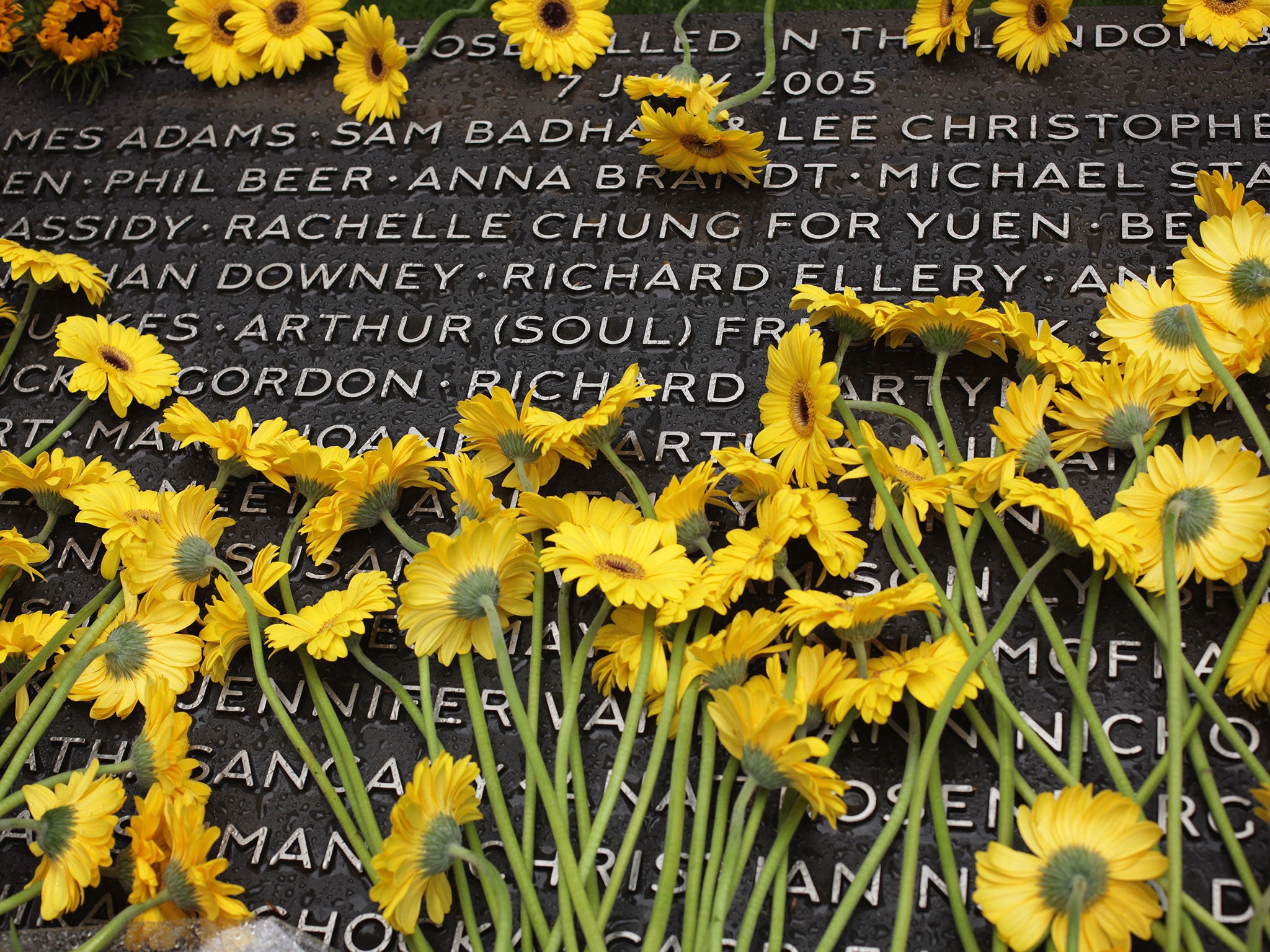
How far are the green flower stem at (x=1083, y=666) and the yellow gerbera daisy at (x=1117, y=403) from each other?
14 cm

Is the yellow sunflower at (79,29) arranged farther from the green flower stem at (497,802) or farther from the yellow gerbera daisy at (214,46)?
the green flower stem at (497,802)

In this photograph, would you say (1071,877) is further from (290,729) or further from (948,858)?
(290,729)

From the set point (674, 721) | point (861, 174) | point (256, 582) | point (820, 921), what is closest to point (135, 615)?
point (256, 582)

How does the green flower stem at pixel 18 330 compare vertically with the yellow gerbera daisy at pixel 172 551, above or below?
above

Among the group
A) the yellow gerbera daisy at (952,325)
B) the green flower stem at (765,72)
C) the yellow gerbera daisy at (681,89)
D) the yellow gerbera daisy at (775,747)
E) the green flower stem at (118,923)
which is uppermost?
the green flower stem at (765,72)

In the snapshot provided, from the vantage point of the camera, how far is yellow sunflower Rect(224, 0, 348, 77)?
1556 millimetres

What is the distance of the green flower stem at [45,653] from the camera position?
114 centimetres

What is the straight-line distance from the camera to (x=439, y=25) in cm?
155

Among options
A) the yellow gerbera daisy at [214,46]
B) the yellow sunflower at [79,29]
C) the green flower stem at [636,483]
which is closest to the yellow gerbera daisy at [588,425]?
the green flower stem at [636,483]

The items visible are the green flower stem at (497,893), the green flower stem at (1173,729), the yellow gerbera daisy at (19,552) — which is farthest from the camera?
the yellow gerbera daisy at (19,552)

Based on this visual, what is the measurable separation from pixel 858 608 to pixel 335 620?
1.63 feet

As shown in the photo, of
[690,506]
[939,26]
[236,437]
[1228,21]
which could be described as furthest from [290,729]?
[1228,21]

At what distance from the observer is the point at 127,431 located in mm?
1349

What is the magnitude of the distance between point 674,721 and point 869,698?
0.62 feet
